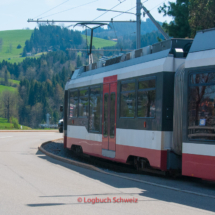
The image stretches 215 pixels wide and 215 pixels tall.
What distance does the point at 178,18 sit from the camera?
71.4 feet

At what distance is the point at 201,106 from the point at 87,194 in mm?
3129

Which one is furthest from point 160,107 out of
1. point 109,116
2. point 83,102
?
point 83,102

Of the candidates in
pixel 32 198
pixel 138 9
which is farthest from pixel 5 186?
pixel 138 9

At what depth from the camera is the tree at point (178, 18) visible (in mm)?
21234

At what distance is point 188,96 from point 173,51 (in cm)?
147

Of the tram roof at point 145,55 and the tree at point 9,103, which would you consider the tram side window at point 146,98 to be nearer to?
the tram roof at point 145,55

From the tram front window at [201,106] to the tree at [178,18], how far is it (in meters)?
12.9

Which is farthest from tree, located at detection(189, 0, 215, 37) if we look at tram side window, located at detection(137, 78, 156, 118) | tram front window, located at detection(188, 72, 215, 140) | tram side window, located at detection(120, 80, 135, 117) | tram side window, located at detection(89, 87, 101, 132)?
tram front window, located at detection(188, 72, 215, 140)

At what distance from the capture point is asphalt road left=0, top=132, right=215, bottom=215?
6.36 m

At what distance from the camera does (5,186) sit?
28.0 ft

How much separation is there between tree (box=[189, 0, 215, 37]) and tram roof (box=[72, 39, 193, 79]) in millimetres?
5541

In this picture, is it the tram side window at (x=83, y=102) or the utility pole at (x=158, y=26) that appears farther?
the utility pole at (x=158, y=26)

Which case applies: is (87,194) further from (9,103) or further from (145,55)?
(9,103)

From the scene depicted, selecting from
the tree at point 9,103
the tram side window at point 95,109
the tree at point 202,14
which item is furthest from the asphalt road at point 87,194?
the tree at point 9,103
